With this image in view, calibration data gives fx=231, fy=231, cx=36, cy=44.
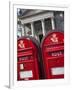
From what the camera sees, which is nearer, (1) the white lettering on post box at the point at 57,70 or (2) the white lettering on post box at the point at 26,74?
(2) the white lettering on post box at the point at 26,74

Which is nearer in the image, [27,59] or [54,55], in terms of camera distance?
[27,59]

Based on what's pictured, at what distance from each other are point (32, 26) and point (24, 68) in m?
0.52

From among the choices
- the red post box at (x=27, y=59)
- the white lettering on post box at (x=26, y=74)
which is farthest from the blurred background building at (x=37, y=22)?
the white lettering on post box at (x=26, y=74)

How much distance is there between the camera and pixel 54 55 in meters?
2.94

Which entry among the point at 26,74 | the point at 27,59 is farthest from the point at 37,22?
the point at 26,74

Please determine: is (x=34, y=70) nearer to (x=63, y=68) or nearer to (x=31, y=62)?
(x=31, y=62)

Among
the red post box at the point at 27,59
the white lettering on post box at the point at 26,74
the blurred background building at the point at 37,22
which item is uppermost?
the blurred background building at the point at 37,22

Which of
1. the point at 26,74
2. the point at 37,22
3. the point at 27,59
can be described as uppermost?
the point at 37,22

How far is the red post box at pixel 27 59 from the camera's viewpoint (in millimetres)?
2775

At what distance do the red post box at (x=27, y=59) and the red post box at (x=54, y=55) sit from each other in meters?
0.12

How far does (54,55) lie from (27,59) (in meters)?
0.36

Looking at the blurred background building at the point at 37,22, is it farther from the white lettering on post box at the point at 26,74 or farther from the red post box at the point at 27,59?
the white lettering on post box at the point at 26,74

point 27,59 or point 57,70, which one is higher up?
point 27,59

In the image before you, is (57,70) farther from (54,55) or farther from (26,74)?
(26,74)
